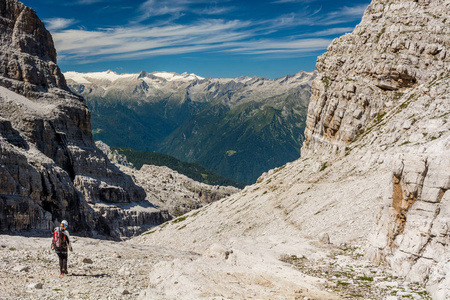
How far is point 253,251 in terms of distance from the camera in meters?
37.0

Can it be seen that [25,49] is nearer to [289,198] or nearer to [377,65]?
[289,198]

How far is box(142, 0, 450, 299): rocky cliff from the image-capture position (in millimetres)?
29594

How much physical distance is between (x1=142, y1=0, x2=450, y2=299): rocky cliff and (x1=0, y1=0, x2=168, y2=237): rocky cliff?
92.0ft

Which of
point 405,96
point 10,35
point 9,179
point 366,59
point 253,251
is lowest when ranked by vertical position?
point 253,251

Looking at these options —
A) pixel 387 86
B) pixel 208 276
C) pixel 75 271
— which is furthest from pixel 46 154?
pixel 208 276

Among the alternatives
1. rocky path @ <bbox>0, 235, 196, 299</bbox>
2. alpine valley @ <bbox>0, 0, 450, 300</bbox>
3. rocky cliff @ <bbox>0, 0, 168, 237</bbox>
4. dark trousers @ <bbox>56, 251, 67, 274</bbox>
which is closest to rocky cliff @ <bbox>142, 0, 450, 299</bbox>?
alpine valley @ <bbox>0, 0, 450, 300</bbox>

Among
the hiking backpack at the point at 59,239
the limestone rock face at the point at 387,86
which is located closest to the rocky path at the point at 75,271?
the hiking backpack at the point at 59,239

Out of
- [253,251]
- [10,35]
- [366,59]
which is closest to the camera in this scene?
[253,251]

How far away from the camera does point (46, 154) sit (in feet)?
Result: 419

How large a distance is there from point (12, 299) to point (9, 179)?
6831 cm

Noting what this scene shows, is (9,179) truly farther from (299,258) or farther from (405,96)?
(405,96)

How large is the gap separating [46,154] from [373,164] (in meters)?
94.7

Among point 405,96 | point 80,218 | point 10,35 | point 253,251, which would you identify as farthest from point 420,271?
point 10,35

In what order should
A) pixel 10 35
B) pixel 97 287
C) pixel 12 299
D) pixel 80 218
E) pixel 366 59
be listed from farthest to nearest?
1. pixel 10 35
2. pixel 80 218
3. pixel 366 59
4. pixel 97 287
5. pixel 12 299
